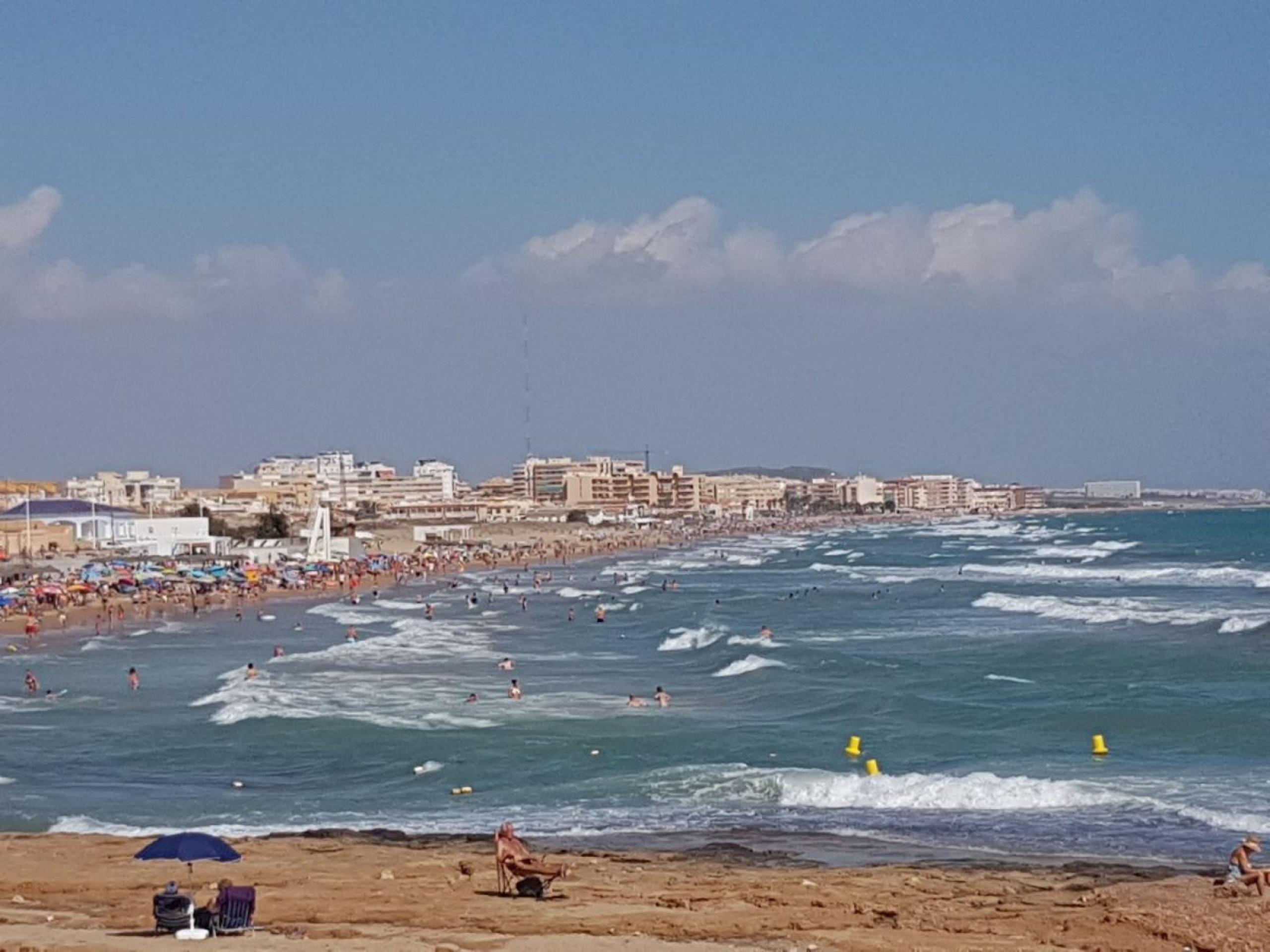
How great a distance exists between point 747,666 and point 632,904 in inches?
856

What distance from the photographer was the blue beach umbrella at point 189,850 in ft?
40.5

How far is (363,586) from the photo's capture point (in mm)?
69875

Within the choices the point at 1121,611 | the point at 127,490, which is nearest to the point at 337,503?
the point at 127,490

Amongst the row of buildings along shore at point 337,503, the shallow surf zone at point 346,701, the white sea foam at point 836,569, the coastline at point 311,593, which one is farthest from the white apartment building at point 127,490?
the shallow surf zone at point 346,701

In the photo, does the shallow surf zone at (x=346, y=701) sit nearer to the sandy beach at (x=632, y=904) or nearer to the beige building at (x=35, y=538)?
the sandy beach at (x=632, y=904)

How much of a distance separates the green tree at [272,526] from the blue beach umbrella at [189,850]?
3447 inches

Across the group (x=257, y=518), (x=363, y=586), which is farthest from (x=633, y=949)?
(x=257, y=518)

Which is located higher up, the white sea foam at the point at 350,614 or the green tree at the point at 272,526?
the green tree at the point at 272,526

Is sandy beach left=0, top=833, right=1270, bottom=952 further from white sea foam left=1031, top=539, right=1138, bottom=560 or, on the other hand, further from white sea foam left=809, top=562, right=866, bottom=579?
white sea foam left=1031, top=539, right=1138, bottom=560

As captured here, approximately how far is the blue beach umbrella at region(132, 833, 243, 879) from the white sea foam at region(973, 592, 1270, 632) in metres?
31.0

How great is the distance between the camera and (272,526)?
103 metres

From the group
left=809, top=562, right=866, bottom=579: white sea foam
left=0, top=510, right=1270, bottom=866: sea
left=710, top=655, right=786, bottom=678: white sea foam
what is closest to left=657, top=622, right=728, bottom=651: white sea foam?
left=0, top=510, right=1270, bottom=866: sea

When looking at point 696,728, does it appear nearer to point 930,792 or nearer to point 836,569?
point 930,792

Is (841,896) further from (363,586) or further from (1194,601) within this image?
(363,586)
